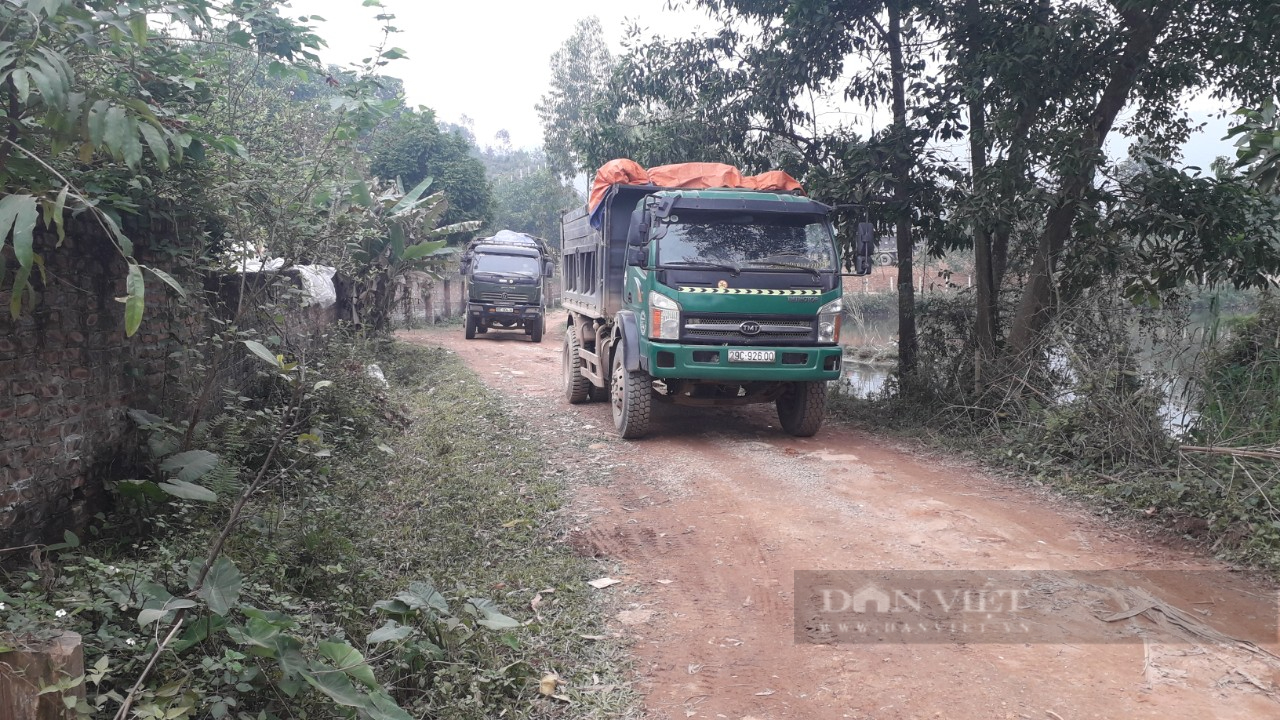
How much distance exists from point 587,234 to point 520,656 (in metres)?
7.52

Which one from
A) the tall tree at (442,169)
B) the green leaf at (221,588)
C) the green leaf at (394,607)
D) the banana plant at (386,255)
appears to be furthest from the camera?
the tall tree at (442,169)

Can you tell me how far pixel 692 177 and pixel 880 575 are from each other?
5455 mm

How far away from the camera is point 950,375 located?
9844mm

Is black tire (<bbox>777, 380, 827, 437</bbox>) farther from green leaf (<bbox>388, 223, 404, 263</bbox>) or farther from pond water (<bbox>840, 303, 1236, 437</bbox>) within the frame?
green leaf (<bbox>388, 223, 404, 263</bbox>)

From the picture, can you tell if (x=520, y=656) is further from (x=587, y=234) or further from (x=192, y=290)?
(x=587, y=234)

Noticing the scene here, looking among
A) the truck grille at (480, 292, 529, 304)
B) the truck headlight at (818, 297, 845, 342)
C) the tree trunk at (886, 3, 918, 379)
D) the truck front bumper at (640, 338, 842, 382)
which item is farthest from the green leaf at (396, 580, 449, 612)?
the truck grille at (480, 292, 529, 304)

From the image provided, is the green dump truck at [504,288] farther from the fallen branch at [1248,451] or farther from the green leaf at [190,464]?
the fallen branch at [1248,451]

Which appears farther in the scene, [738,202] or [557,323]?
[557,323]

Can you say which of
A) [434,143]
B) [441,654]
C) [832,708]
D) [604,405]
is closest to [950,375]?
[604,405]

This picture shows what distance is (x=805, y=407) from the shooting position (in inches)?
347

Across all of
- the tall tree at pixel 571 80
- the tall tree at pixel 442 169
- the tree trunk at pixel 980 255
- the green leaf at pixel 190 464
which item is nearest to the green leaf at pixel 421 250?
the green leaf at pixel 190 464

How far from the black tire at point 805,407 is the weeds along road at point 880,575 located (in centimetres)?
19

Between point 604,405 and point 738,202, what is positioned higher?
point 738,202

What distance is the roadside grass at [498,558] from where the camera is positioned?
3.73m
